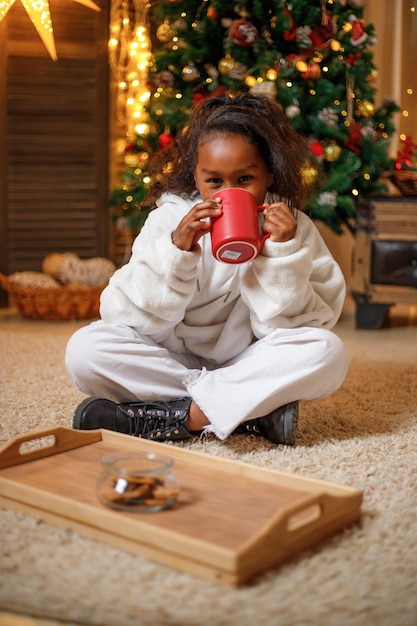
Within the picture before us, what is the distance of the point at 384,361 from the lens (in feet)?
7.44

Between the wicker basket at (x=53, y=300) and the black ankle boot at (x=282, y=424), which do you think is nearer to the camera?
the black ankle boot at (x=282, y=424)

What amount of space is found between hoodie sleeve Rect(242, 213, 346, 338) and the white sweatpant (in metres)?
0.04

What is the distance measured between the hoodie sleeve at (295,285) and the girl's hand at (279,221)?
20 mm

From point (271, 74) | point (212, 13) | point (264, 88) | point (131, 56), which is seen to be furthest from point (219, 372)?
point (131, 56)

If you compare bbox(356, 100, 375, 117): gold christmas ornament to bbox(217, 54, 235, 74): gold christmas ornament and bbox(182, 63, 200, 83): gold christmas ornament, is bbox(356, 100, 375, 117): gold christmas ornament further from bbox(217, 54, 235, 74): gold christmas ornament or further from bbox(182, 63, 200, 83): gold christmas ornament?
bbox(182, 63, 200, 83): gold christmas ornament

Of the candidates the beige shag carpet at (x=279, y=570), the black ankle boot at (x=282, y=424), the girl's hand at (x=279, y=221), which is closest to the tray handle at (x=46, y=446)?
the beige shag carpet at (x=279, y=570)

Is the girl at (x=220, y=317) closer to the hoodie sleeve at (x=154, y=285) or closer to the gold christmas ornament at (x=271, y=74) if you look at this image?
the hoodie sleeve at (x=154, y=285)

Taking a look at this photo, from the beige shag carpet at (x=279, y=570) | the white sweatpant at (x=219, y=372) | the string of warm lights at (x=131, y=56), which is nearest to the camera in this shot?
the beige shag carpet at (x=279, y=570)

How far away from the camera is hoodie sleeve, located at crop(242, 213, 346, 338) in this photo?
144 cm

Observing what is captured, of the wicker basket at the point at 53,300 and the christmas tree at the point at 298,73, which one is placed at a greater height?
the christmas tree at the point at 298,73

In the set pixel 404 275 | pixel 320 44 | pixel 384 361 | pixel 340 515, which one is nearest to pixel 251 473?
pixel 340 515

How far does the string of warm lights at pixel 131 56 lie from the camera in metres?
3.20

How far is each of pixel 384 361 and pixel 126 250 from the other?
1.45 m

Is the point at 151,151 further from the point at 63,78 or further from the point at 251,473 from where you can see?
the point at 251,473
